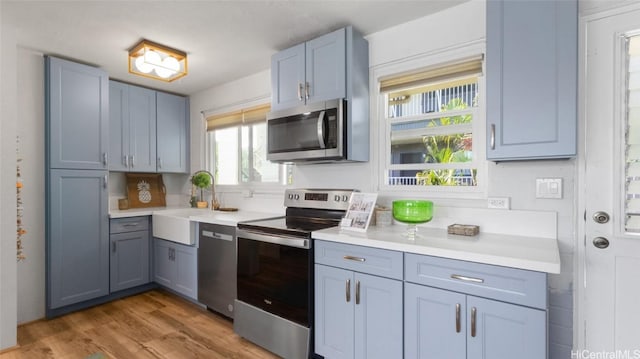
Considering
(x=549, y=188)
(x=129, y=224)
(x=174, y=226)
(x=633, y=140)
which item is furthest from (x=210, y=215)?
(x=633, y=140)

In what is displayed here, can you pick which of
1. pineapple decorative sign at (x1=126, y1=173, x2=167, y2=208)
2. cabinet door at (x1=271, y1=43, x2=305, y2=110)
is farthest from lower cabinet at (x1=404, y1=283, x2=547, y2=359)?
pineapple decorative sign at (x1=126, y1=173, x2=167, y2=208)

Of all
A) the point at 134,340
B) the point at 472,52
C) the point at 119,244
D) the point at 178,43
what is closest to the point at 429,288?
the point at 472,52

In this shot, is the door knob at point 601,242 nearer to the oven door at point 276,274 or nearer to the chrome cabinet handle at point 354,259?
the chrome cabinet handle at point 354,259

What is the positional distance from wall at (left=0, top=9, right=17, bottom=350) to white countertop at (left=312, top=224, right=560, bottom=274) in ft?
7.39

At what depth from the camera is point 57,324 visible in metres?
2.75

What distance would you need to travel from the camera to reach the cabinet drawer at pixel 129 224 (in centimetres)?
324

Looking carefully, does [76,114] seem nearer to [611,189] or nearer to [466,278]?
[466,278]

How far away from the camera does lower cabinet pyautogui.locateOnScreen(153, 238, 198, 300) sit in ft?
9.93

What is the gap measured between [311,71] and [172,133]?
2.31 meters

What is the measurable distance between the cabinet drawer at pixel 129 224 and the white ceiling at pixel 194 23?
1564mm

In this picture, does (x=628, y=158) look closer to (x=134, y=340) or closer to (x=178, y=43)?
(x=178, y=43)

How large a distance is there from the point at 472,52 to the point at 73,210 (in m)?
3.56

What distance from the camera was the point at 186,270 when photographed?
311cm

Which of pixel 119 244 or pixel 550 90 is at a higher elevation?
pixel 550 90
